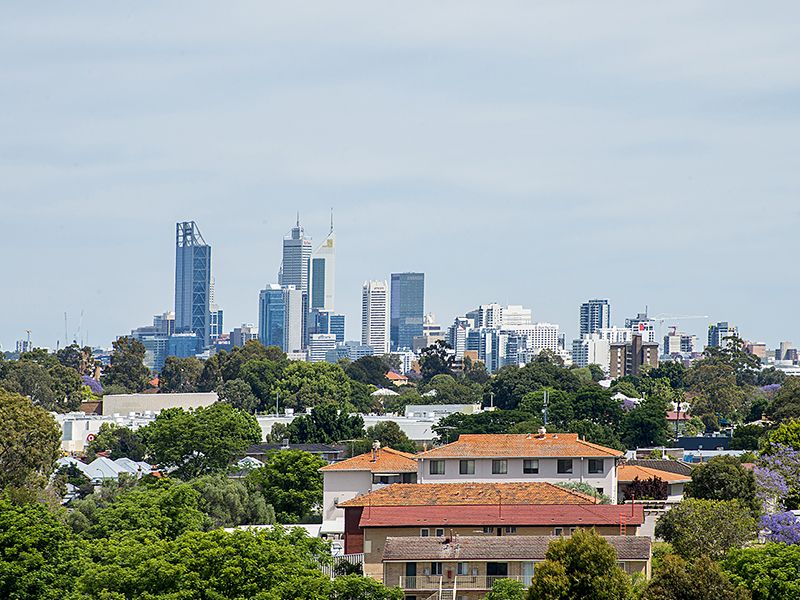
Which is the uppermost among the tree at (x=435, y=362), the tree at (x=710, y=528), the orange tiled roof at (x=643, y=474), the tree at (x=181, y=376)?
the tree at (x=435, y=362)

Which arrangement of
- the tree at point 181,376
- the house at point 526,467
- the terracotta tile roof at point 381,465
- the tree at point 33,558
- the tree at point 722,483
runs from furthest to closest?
the tree at point 181,376
the terracotta tile roof at point 381,465
the house at point 526,467
the tree at point 722,483
the tree at point 33,558

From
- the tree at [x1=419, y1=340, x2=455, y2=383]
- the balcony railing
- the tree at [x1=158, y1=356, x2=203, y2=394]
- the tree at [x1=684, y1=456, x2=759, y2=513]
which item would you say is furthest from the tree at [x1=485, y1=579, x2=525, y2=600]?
the tree at [x1=419, y1=340, x2=455, y2=383]

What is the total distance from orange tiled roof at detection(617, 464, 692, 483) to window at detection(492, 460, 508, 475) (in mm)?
5053

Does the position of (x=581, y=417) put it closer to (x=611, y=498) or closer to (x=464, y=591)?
(x=611, y=498)

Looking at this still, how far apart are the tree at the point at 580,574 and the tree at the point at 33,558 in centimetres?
1016

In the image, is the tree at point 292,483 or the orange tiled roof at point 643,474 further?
the tree at point 292,483

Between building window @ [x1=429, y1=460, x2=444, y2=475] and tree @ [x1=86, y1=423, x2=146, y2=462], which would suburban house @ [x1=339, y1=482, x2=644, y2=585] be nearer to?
building window @ [x1=429, y1=460, x2=444, y2=475]

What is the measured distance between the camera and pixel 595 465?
1843 inches

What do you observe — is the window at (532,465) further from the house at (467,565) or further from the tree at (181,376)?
the tree at (181,376)

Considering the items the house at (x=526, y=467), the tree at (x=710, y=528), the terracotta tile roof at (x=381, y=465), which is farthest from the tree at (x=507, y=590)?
the terracotta tile roof at (x=381, y=465)

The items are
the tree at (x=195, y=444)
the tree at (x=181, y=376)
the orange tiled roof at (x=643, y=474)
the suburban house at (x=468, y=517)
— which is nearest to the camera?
the suburban house at (x=468, y=517)

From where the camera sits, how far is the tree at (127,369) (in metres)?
128

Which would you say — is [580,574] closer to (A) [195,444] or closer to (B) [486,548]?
(B) [486,548]

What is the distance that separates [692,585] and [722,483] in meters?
17.6
